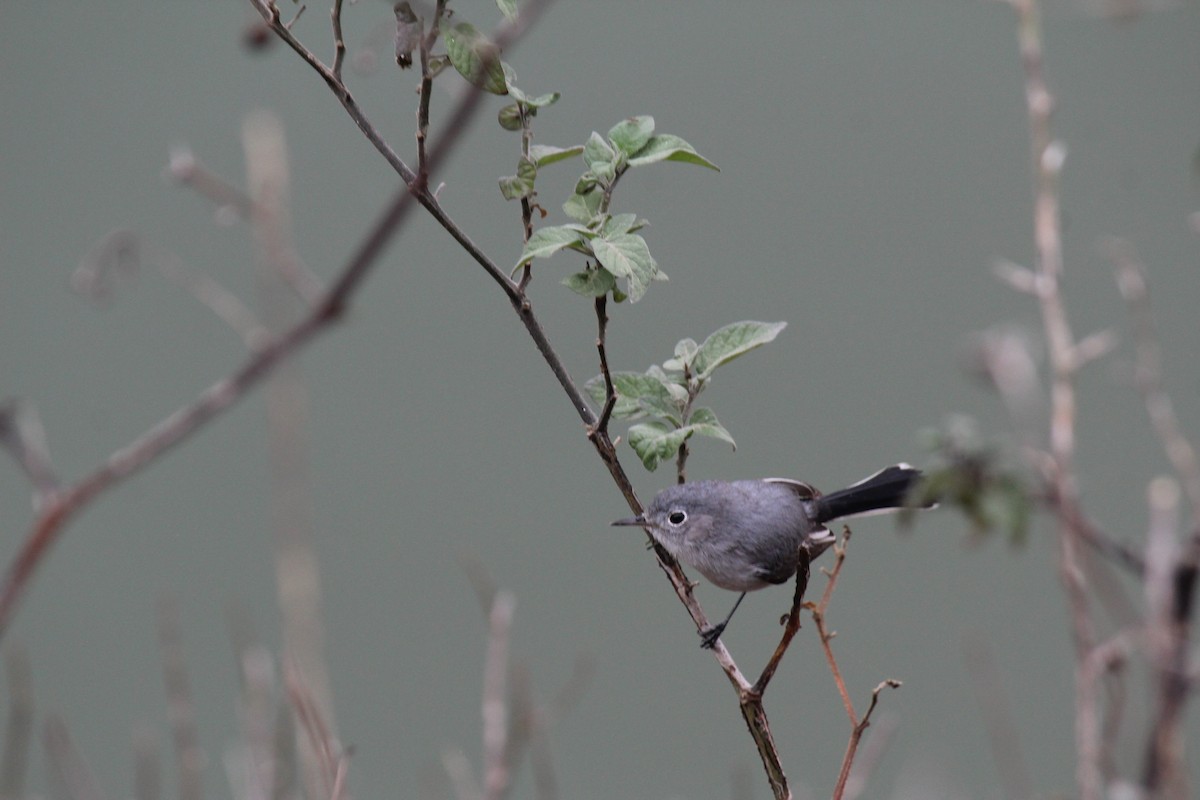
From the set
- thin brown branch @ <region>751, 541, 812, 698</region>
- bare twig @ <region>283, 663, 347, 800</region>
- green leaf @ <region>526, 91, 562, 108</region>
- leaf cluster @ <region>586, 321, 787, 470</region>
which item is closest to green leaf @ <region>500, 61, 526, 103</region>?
green leaf @ <region>526, 91, 562, 108</region>

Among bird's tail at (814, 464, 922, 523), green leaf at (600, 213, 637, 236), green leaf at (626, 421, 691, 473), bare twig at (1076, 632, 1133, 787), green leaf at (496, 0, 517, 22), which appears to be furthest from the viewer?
bird's tail at (814, 464, 922, 523)

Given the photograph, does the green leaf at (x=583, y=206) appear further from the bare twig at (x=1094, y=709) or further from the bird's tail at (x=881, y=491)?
the bare twig at (x=1094, y=709)

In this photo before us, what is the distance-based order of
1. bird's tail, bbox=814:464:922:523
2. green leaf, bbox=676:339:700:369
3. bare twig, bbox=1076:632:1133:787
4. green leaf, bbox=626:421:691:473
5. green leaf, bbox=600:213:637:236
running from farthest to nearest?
bird's tail, bbox=814:464:922:523
bare twig, bbox=1076:632:1133:787
green leaf, bbox=676:339:700:369
green leaf, bbox=626:421:691:473
green leaf, bbox=600:213:637:236

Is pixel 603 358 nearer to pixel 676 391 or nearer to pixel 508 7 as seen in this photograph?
pixel 676 391

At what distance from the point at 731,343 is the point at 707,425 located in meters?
0.12

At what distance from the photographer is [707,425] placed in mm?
1464

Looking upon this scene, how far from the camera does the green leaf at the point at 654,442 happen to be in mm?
1433

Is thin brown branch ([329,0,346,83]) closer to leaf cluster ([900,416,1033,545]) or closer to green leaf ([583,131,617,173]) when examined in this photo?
green leaf ([583,131,617,173])

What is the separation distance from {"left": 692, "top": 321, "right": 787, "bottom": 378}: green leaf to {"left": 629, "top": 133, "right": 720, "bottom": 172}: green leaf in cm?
23

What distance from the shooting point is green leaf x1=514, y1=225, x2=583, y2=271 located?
127 centimetres

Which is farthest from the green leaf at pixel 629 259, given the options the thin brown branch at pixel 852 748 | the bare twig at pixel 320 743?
the bare twig at pixel 320 743

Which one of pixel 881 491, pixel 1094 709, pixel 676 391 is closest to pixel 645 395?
pixel 676 391

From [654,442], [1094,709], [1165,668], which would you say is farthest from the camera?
[1094,709]

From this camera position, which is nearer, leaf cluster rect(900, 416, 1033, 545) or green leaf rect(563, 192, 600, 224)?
green leaf rect(563, 192, 600, 224)
